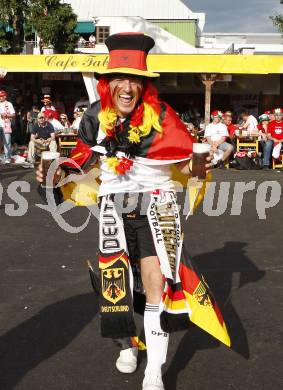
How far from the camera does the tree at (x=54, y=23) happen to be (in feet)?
94.3

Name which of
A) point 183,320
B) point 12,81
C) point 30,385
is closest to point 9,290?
point 30,385

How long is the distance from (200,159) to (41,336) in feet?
6.06

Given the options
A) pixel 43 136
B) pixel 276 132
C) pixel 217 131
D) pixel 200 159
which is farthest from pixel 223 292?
pixel 43 136

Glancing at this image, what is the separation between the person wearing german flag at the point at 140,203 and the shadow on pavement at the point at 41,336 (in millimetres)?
615

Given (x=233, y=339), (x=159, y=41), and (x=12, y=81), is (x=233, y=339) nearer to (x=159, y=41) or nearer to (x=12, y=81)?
(x=12, y=81)

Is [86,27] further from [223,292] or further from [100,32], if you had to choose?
[223,292]

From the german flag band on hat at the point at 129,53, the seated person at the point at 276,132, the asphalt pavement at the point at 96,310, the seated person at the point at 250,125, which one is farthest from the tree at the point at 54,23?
the german flag band on hat at the point at 129,53

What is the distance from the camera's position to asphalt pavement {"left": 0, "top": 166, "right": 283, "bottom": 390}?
3.67 meters

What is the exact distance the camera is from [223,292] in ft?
17.3

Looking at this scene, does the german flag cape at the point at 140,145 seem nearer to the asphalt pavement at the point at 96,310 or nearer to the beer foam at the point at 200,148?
the beer foam at the point at 200,148

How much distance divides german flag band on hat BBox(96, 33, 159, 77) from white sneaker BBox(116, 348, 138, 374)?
1.74 meters

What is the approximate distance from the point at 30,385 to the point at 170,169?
153cm

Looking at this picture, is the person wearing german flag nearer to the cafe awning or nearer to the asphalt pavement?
the asphalt pavement

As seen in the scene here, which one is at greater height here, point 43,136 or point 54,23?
point 54,23
